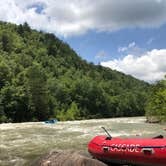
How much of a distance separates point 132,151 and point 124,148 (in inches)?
17.9

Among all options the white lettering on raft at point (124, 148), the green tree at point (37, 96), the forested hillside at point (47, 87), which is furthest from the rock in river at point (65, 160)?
the green tree at point (37, 96)

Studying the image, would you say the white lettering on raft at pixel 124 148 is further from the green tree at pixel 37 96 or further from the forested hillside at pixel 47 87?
the green tree at pixel 37 96

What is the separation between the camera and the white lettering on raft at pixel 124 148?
13.6 meters

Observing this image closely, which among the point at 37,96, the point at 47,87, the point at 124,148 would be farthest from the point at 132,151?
the point at 47,87

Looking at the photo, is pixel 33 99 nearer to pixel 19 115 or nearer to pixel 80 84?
pixel 19 115

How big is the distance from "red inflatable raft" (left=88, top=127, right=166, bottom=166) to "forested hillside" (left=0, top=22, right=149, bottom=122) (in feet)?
185

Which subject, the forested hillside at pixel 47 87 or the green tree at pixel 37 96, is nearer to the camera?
the forested hillside at pixel 47 87

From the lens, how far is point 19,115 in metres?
76.0

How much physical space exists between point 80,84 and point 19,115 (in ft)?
124

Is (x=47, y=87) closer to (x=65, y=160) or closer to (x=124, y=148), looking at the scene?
(x=124, y=148)

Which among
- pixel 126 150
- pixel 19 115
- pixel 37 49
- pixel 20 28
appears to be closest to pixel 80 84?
pixel 19 115

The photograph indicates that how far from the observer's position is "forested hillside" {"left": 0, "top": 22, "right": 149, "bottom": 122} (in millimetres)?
78688

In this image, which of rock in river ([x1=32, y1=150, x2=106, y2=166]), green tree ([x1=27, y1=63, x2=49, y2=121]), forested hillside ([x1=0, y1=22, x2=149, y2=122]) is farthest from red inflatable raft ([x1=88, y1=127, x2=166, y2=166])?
green tree ([x1=27, y1=63, x2=49, y2=121])

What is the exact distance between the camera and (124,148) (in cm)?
1398
